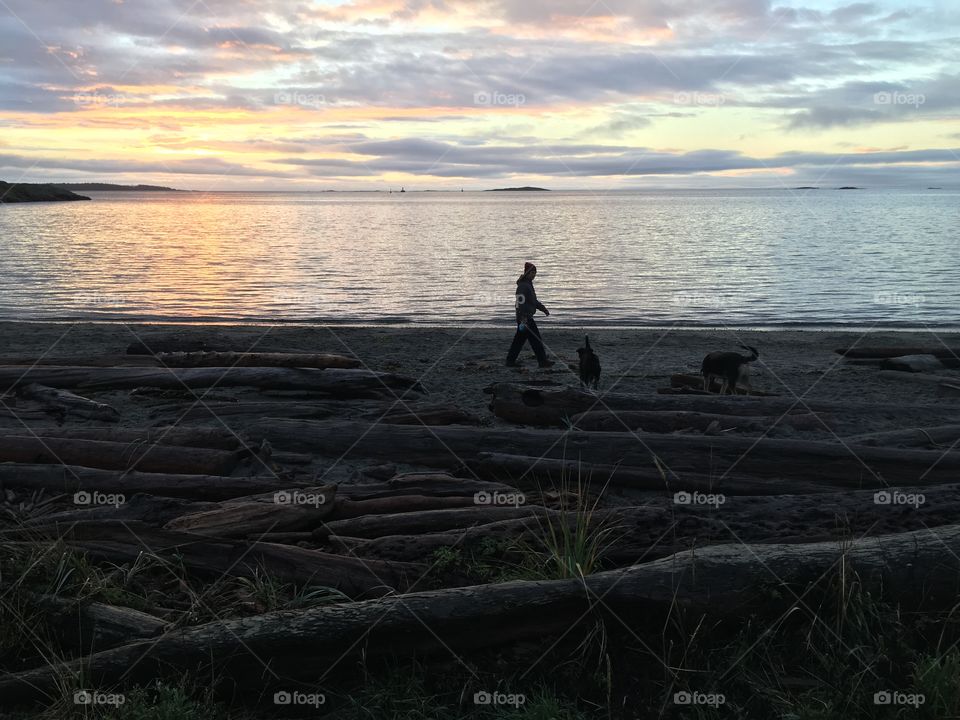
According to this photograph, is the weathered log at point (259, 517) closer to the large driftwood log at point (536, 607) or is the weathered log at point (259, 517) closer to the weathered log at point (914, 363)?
the large driftwood log at point (536, 607)

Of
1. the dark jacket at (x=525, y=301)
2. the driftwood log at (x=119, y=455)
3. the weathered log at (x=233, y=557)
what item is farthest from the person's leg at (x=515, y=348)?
the weathered log at (x=233, y=557)

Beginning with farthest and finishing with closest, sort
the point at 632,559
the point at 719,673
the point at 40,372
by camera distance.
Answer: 1. the point at 40,372
2. the point at 632,559
3. the point at 719,673

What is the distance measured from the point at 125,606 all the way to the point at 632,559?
3.51 meters

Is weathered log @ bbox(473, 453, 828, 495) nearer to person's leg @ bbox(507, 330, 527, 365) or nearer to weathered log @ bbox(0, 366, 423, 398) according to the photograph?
weathered log @ bbox(0, 366, 423, 398)

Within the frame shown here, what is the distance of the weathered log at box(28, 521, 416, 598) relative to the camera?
218 inches

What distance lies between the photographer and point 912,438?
28.8ft

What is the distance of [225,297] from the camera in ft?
111

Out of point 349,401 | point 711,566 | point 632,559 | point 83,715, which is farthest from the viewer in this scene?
point 349,401

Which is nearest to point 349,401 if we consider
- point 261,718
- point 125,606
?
point 125,606

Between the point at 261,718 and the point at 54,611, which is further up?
the point at 54,611

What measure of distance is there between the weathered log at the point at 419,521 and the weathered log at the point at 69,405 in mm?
5461

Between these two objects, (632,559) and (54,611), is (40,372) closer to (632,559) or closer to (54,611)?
(54,611)

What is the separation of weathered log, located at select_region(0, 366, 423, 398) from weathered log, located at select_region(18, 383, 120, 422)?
96 centimetres

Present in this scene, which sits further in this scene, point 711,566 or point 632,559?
point 632,559
